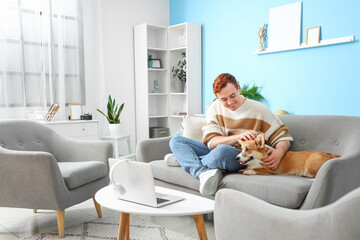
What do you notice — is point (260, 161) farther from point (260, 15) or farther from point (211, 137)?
point (260, 15)

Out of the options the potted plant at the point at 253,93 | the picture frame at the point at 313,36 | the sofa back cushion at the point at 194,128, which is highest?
the picture frame at the point at 313,36

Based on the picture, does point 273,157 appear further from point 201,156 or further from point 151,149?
point 151,149

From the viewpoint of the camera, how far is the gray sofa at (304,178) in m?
1.70

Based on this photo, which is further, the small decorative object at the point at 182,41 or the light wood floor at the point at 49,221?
the small decorative object at the point at 182,41

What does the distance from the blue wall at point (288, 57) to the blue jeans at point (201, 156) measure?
1.68 metres

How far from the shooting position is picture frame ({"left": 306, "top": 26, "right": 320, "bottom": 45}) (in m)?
3.39

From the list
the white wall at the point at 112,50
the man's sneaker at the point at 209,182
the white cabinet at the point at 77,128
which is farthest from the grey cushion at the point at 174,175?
the white wall at the point at 112,50

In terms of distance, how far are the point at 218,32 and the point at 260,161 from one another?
2.70 meters

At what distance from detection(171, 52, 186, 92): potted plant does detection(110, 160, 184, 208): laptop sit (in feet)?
10.6

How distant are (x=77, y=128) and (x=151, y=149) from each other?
4.60ft

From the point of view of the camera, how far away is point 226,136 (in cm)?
236

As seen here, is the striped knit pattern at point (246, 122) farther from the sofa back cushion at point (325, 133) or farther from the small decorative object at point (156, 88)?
the small decorative object at point (156, 88)

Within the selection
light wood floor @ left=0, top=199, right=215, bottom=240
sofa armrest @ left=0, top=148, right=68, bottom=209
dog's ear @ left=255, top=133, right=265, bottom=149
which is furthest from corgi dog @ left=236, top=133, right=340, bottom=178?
sofa armrest @ left=0, top=148, right=68, bottom=209

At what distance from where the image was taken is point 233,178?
2.07 m
